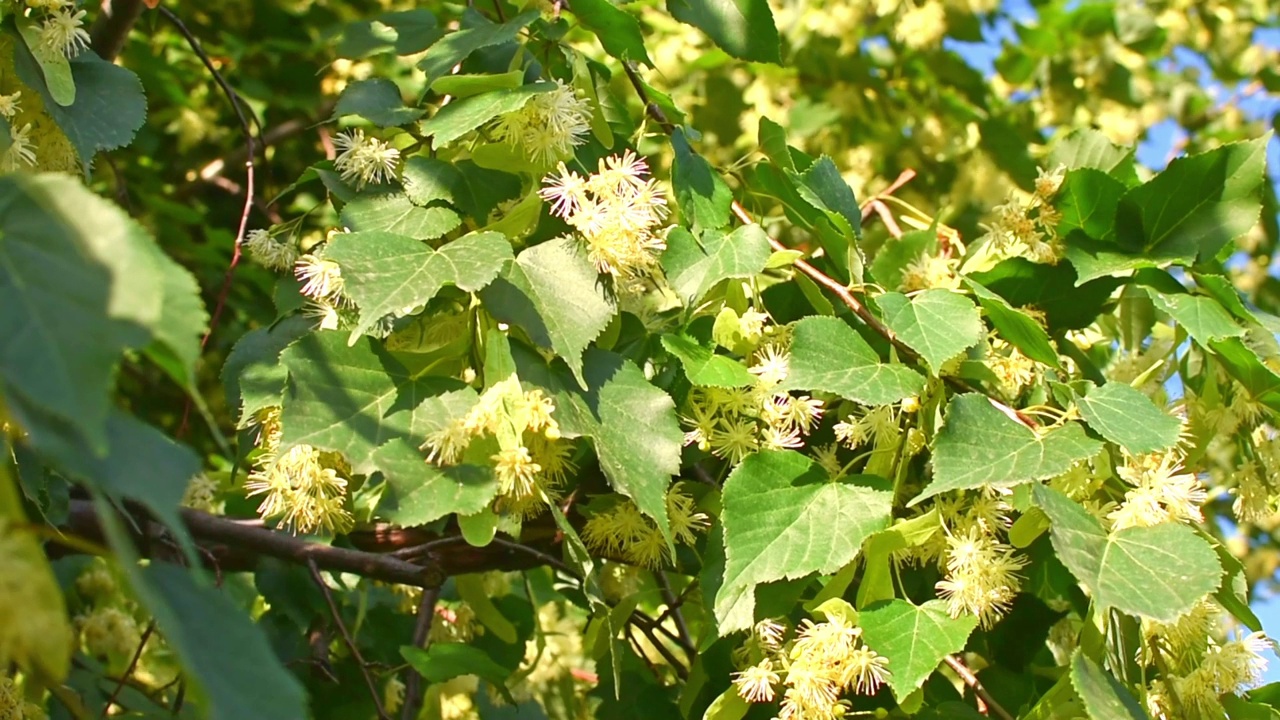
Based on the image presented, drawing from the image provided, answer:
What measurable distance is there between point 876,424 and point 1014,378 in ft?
0.55

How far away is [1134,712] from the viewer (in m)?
1.02

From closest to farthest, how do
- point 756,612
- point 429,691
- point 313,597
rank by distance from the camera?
1. point 756,612
2. point 429,691
3. point 313,597

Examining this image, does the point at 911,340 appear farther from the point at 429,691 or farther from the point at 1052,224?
the point at 429,691

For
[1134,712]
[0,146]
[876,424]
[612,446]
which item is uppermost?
[0,146]

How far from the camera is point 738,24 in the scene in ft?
4.49

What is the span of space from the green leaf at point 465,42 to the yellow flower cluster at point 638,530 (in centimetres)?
43

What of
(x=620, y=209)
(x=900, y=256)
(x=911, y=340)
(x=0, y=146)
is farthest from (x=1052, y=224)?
(x=0, y=146)

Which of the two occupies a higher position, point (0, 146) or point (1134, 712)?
point (0, 146)

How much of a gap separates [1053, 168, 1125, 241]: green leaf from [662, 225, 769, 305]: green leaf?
0.38 meters

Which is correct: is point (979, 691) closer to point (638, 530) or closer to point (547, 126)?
point (638, 530)

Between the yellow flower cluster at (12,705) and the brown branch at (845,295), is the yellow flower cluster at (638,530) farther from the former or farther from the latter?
the yellow flower cluster at (12,705)

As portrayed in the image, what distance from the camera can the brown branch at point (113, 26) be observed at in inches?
61.0

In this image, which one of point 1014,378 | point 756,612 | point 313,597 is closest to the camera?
point 756,612

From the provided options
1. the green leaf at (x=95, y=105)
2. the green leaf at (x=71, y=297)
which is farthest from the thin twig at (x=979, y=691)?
the green leaf at (x=95, y=105)
